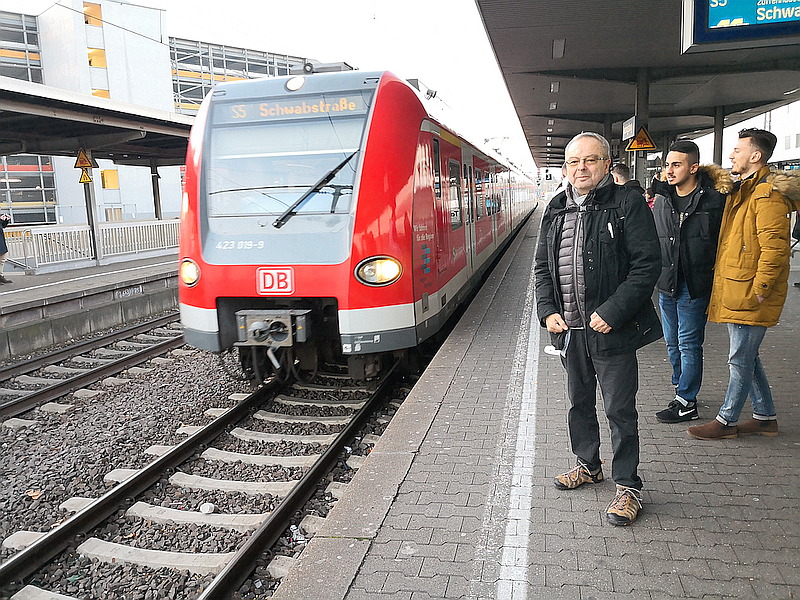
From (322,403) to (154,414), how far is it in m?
1.55

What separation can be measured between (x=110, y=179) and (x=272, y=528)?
1176 inches

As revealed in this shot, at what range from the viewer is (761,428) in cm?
418

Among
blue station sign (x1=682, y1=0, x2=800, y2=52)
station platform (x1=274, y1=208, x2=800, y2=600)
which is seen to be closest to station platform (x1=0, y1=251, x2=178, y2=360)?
station platform (x1=274, y1=208, x2=800, y2=600)

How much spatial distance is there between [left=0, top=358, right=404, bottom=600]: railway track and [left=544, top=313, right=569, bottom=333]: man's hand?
6.45 ft

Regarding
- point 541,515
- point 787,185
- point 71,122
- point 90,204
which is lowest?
point 541,515

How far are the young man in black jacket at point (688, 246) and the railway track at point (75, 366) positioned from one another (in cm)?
A: 582

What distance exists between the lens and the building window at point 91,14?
28.7 meters

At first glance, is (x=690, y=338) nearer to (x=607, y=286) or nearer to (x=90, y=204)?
(x=607, y=286)

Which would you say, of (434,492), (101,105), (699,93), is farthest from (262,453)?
(699,93)

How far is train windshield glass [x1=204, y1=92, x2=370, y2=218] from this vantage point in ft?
18.6

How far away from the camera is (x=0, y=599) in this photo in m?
3.28

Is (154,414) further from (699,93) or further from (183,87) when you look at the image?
(183,87)

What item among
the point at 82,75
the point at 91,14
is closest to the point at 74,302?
the point at 82,75

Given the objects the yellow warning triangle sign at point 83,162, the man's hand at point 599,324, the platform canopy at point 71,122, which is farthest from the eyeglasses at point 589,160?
the yellow warning triangle sign at point 83,162
